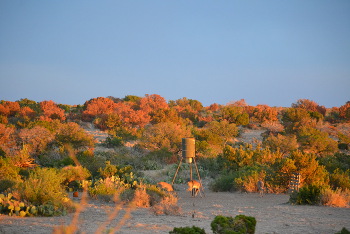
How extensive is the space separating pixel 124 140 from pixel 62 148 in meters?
5.68

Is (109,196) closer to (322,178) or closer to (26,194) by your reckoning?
(26,194)

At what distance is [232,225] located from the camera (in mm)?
5637

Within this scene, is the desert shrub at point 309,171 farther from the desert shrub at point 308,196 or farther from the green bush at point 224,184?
the green bush at point 224,184

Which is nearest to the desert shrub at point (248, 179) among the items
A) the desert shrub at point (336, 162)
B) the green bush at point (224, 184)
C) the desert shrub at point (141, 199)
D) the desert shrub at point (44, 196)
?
the green bush at point (224, 184)

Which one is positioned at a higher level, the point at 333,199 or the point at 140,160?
the point at 140,160

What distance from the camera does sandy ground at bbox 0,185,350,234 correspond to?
704cm

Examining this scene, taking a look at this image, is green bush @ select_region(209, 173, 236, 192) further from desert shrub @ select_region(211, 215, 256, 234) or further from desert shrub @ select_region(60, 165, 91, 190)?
desert shrub @ select_region(211, 215, 256, 234)

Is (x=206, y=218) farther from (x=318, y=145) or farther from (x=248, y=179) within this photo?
(x=318, y=145)

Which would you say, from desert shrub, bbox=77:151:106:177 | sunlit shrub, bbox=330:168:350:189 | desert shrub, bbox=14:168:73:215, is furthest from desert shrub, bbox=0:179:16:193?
sunlit shrub, bbox=330:168:350:189

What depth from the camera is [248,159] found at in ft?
53.9

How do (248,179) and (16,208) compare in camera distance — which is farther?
(248,179)

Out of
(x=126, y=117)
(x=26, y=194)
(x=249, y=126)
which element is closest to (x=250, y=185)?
(x=26, y=194)

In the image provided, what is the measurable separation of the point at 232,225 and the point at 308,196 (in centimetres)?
589

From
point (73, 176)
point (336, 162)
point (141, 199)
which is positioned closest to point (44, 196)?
point (141, 199)
